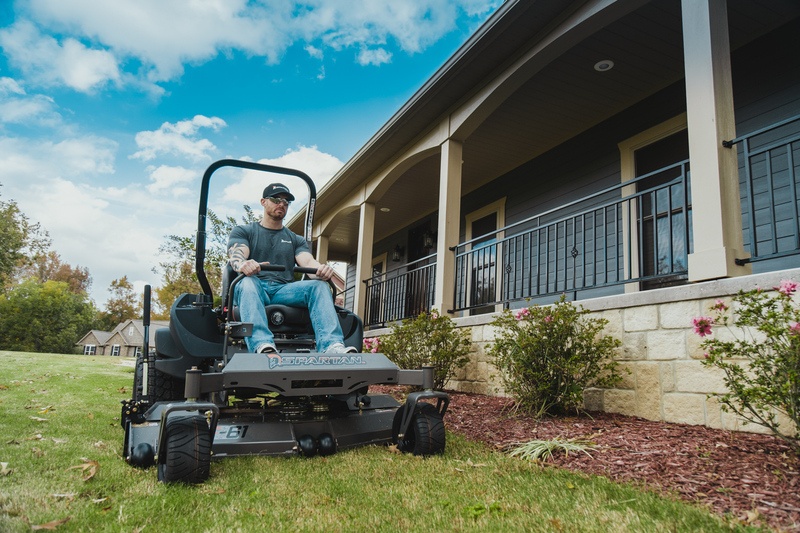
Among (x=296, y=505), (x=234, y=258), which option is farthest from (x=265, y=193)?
(x=296, y=505)

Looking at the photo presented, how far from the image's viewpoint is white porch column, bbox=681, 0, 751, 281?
343cm

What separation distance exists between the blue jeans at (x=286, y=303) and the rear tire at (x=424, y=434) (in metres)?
A: 0.61

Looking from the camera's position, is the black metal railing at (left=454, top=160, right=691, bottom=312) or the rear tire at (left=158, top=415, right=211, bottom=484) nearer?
the rear tire at (left=158, top=415, right=211, bottom=484)

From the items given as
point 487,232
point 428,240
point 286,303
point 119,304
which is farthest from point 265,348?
point 119,304

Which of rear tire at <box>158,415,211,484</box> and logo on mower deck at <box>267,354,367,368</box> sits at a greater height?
logo on mower deck at <box>267,354,367,368</box>

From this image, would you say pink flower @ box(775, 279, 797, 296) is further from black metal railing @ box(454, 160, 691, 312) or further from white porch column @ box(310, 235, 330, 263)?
white porch column @ box(310, 235, 330, 263)

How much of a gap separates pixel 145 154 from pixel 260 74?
7504 millimetres

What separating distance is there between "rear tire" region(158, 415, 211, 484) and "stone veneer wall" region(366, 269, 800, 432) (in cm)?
282

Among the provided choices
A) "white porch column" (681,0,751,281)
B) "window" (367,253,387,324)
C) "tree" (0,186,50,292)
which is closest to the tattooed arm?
"white porch column" (681,0,751,281)

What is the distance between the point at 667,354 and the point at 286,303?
2563 millimetres

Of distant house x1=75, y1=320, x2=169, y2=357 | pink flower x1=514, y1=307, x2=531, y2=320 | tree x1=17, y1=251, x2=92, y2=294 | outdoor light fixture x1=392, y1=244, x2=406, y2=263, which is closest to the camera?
pink flower x1=514, y1=307, x2=531, y2=320

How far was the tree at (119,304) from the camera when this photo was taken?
4516 cm

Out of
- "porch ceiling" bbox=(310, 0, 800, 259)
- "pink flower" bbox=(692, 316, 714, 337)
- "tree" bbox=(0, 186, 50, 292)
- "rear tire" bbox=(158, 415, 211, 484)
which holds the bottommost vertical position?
"rear tire" bbox=(158, 415, 211, 484)

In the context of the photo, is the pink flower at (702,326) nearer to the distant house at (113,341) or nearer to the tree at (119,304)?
the distant house at (113,341)
